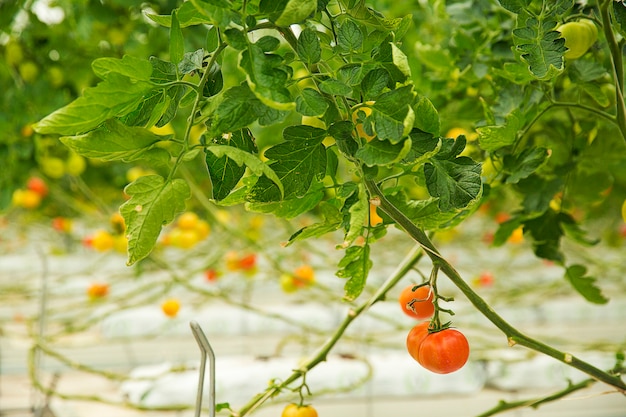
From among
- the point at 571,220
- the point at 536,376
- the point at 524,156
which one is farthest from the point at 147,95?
the point at 536,376

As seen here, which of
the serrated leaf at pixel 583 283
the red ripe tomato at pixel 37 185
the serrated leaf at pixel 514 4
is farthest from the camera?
the red ripe tomato at pixel 37 185

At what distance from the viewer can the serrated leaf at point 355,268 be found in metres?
0.36

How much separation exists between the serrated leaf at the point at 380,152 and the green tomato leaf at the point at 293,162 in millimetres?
32

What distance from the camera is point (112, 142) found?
272mm

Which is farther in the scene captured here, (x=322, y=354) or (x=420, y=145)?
(x=322, y=354)

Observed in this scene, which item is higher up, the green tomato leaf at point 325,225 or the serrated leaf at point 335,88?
the serrated leaf at point 335,88

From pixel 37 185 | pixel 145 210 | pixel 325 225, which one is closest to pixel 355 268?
pixel 325 225

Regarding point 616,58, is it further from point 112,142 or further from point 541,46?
point 112,142

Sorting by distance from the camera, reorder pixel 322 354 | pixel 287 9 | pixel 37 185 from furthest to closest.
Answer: pixel 37 185, pixel 322 354, pixel 287 9

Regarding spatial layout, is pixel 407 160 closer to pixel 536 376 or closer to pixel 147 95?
pixel 147 95

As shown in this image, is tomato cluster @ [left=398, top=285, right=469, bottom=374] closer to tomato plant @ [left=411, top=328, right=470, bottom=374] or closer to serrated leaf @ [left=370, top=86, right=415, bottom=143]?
tomato plant @ [left=411, top=328, right=470, bottom=374]

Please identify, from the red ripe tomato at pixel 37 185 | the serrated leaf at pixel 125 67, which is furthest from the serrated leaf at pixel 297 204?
the red ripe tomato at pixel 37 185

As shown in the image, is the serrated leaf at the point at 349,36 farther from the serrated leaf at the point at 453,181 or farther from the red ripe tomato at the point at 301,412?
the red ripe tomato at the point at 301,412

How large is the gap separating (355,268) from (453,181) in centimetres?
8
